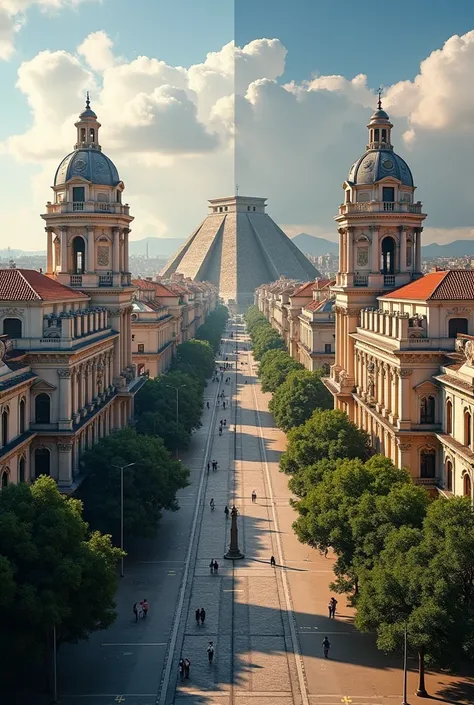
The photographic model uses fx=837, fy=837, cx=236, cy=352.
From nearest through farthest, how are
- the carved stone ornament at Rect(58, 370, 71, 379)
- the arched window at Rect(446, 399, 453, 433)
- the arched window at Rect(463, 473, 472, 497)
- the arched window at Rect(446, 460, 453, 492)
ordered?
the arched window at Rect(463, 473, 472, 497)
the arched window at Rect(446, 460, 453, 492)
the arched window at Rect(446, 399, 453, 433)
the carved stone ornament at Rect(58, 370, 71, 379)

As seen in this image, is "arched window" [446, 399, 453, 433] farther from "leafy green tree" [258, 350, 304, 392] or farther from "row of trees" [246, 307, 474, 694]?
"leafy green tree" [258, 350, 304, 392]

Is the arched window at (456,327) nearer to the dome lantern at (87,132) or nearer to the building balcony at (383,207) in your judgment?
the building balcony at (383,207)

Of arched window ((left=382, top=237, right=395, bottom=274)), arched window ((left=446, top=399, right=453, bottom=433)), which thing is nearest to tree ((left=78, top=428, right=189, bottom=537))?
arched window ((left=446, top=399, right=453, bottom=433))

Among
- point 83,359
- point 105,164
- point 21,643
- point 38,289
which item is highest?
point 105,164

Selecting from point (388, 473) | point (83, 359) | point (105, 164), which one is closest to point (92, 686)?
point (388, 473)

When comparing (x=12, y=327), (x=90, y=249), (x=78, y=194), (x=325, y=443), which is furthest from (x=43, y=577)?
(x=78, y=194)

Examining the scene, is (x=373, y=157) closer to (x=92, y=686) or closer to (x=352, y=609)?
(x=352, y=609)
